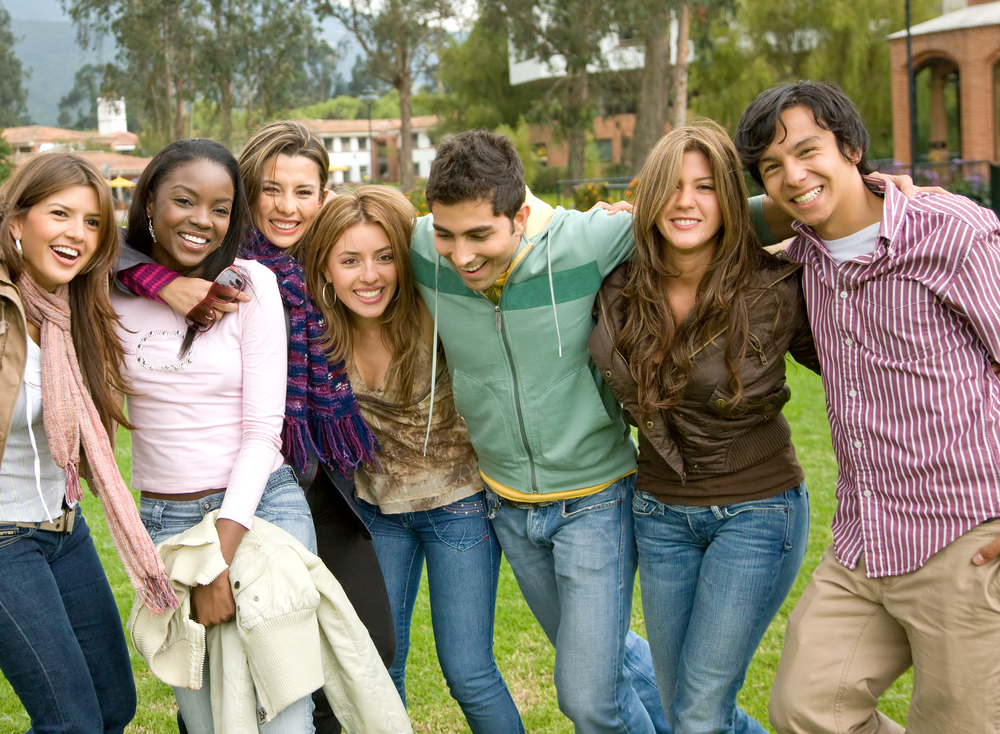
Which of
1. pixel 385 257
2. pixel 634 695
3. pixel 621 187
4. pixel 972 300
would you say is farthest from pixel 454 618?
pixel 621 187

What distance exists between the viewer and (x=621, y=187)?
20.8m

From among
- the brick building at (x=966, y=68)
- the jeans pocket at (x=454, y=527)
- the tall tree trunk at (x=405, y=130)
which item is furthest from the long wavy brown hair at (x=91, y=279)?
the tall tree trunk at (x=405, y=130)

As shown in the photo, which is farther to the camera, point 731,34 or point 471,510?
point 731,34

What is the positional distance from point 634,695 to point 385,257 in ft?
6.12

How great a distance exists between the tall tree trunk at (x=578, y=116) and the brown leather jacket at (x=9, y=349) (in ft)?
104

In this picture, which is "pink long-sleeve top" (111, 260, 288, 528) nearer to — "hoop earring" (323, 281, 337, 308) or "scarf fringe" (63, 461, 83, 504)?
"scarf fringe" (63, 461, 83, 504)

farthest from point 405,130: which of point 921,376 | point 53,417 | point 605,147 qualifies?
point 921,376

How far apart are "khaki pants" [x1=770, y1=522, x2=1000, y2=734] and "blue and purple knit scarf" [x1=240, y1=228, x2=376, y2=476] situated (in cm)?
164

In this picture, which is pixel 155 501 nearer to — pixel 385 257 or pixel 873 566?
pixel 385 257

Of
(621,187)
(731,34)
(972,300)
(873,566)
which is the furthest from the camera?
(731,34)

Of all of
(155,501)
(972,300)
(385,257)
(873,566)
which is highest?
(385,257)

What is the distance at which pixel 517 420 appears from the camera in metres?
3.38

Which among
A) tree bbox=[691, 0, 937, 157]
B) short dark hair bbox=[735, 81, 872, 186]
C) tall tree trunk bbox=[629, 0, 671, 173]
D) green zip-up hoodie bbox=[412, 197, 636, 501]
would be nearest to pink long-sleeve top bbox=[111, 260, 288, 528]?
green zip-up hoodie bbox=[412, 197, 636, 501]

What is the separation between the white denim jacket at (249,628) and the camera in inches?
112
